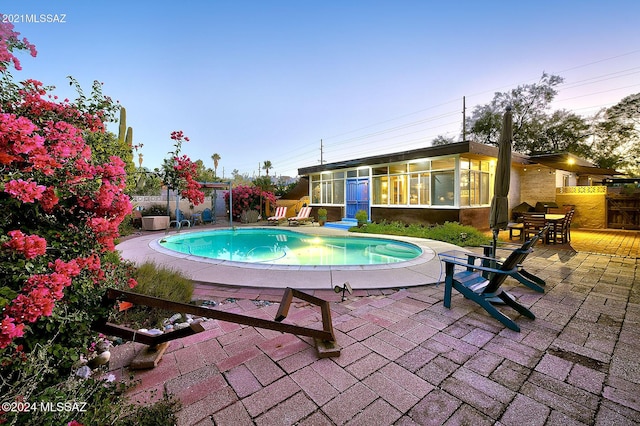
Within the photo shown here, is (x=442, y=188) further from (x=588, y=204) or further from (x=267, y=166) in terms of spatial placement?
(x=267, y=166)

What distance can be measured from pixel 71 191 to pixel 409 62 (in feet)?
51.1

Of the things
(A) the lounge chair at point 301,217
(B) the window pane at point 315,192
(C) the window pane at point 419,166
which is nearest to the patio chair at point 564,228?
(C) the window pane at point 419,166

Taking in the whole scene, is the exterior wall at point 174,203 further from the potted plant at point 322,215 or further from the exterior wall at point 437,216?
the exterior wall at point 437,216

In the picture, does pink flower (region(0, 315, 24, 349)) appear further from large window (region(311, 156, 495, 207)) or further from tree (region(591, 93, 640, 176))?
tree (region(591, 93, 640, 176))

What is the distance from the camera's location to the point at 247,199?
51.2 feet

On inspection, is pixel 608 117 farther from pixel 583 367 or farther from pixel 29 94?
pixel 29 94

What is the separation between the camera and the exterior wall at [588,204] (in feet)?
36.5

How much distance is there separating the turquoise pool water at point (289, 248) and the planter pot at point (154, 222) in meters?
1.96

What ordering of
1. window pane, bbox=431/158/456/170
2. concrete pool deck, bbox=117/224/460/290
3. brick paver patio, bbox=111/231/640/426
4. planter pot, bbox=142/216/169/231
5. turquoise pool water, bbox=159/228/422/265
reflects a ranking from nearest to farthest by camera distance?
1. brick paver patio, bbox=111/231/640/426
2. concrete pool deck, bbox=117/224/460/290
3. turquoise pool water, bbox=159/228/422/265
4. window pane, bbox=431/158/456/170
5. planter pot, bbox=142/216/169/231

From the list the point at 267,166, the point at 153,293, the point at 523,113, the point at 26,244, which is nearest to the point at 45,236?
the point at 26,244

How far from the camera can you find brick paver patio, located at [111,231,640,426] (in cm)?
159

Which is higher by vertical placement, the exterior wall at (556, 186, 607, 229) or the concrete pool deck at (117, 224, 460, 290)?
the exterior wall at (556, 186, 607, 229)

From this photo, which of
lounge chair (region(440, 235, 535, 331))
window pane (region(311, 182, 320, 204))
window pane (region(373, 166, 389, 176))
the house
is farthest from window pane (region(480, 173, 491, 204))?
lounge chair (region(440, 235, 535, 331))

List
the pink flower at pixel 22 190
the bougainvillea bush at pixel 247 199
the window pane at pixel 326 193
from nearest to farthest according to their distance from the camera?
the pink flower at pixel 22 190 < the window pane at pixel 326 193 < the bougainvillea bush at pixel 247 199
